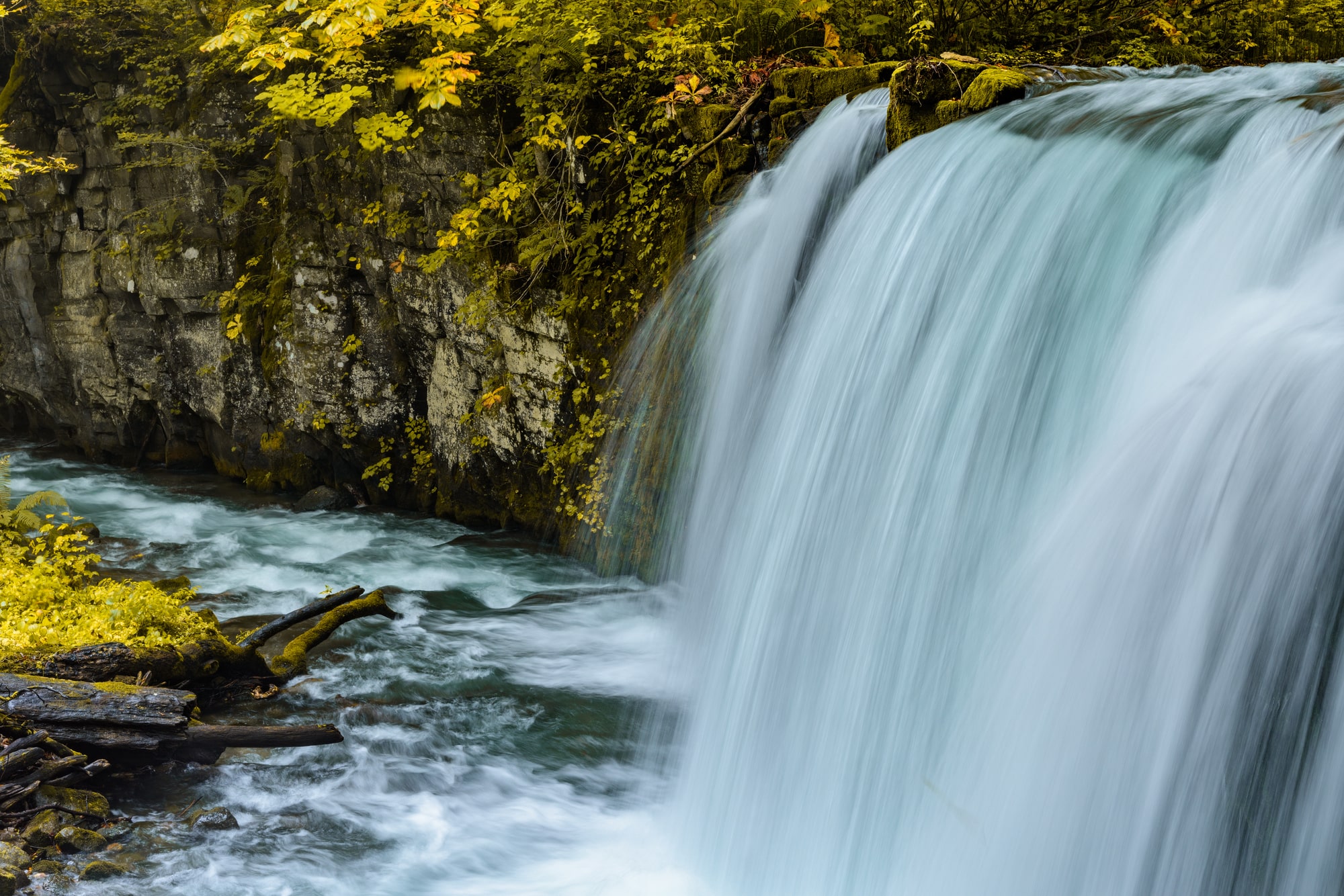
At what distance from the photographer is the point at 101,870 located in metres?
3.39

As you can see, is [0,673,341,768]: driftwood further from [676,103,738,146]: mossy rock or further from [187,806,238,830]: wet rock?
[676,103,738,146]: mossy rock

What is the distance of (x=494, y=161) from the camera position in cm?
776

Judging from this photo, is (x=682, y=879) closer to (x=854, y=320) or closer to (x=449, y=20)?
(x=854, y=320)

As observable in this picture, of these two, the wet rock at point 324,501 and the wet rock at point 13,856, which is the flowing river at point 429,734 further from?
the wet rock at point 324,501

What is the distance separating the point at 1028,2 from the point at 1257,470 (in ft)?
18.8

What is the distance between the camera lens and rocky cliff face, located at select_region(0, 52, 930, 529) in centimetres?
791

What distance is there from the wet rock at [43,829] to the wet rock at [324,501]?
19.1 ft

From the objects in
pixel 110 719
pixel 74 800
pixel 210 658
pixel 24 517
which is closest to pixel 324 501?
pixel 24 517

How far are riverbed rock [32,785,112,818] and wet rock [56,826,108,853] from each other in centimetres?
13

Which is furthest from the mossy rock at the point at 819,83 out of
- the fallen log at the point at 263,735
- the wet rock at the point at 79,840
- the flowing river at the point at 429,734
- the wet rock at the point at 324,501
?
the wet rock at the point at 324,501

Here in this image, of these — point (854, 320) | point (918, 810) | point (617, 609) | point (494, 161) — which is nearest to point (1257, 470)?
point (918, 810)

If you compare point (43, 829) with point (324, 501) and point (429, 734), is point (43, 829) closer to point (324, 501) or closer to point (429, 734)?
point (429, 734)

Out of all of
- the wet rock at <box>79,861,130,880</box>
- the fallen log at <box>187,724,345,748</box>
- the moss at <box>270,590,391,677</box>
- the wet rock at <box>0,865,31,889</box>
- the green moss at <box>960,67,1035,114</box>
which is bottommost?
the wet rock at <box>79,861,130,880</box>

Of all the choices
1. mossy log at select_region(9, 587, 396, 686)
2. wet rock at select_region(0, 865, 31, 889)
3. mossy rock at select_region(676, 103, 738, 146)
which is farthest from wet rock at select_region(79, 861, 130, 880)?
mossy rock at select_region(676, 103, 738, 146)
